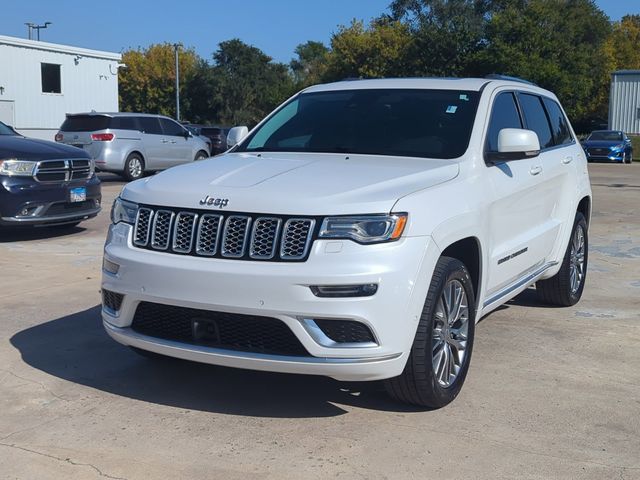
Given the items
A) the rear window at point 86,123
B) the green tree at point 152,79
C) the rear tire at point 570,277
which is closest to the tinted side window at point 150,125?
the rear window at point 86,123

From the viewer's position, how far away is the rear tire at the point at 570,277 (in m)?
6.84

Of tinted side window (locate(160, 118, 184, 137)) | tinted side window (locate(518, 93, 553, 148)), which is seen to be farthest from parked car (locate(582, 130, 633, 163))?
tinted side window (locate(518, 93, 553, 148))

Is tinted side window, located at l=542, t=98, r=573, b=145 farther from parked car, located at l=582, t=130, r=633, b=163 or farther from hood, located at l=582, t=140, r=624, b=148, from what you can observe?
hood, located at l=582, t=140, r=624, b=148

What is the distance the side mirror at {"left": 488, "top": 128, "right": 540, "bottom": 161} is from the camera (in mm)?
5008

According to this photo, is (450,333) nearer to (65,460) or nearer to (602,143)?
(65,460)

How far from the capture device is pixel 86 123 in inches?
783

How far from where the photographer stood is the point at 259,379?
5.01 metres

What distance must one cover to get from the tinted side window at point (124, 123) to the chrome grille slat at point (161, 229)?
16229mm

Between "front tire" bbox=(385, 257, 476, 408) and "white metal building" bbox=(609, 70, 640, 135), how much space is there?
146 ft

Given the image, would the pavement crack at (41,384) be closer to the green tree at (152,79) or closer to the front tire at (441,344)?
the front tire at (441,344)

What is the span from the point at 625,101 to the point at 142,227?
45.5 m

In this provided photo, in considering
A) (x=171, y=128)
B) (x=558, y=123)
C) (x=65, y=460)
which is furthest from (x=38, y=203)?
(x=171, y=128)

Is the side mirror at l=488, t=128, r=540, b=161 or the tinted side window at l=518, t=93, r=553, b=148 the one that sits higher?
the tinted side window at l=518, t=93, r=553, b=148

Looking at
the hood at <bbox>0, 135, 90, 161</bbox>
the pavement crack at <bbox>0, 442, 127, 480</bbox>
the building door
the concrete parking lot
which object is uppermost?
the building door
